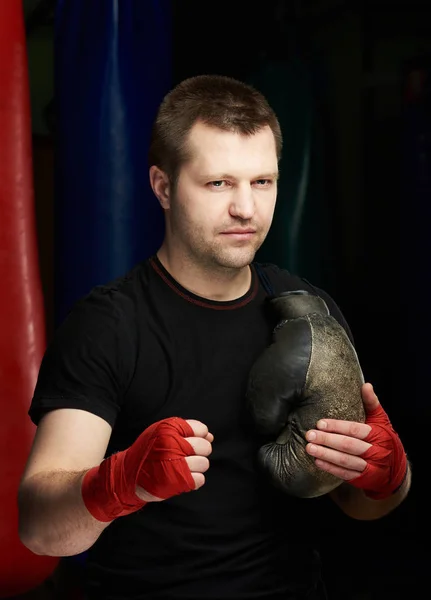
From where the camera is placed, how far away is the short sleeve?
1.16 meters

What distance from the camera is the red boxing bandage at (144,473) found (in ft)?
3.21

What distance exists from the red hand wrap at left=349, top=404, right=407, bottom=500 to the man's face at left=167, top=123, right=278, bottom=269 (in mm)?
301

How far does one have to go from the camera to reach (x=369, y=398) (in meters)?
1.20

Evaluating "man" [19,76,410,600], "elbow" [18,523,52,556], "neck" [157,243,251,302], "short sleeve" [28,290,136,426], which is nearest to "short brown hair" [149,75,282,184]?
"man" [19,76,410,600]

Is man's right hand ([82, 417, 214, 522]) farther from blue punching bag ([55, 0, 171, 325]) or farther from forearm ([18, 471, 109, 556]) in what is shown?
blue punching bag ([55, 0, 171, 325])

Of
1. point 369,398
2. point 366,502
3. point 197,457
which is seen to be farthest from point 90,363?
point 366,502

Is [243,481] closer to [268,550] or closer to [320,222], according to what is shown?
[268,550]

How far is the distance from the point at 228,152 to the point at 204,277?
0.64ft

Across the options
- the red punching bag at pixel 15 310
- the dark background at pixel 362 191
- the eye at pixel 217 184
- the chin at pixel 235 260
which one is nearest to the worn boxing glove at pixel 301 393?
the chin at pixel 235 260

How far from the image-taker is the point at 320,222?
2.42 meters

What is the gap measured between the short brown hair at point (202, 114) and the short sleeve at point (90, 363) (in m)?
0.24

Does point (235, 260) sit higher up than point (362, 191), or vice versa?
point (235, 260)

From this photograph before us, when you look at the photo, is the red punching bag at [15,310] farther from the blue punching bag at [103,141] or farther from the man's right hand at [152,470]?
the man's right hand at [152,470]

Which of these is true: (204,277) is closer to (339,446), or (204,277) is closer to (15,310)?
(339,446)
